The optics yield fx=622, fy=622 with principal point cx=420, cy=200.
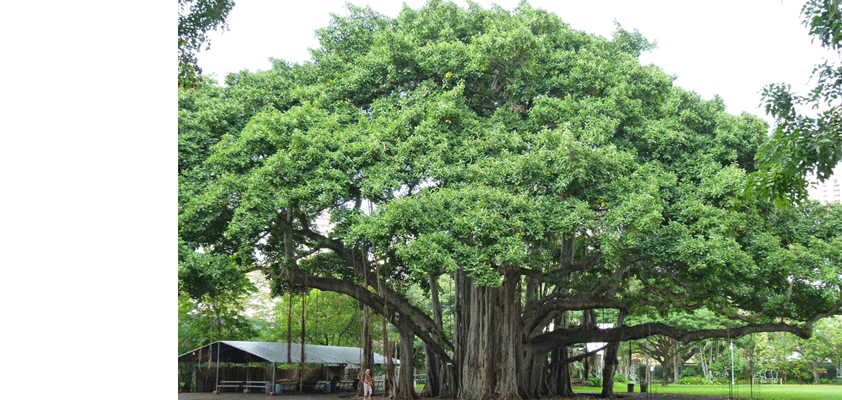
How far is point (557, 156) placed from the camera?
6.08m

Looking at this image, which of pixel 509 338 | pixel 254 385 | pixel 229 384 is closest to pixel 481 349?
pixel 509 338

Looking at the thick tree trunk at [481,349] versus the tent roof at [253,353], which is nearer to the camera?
the thick tree trunk at [481,349]

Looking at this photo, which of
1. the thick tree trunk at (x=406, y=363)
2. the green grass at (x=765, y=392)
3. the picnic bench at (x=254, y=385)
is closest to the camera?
the thick tree trunk at (x=406, y=363)

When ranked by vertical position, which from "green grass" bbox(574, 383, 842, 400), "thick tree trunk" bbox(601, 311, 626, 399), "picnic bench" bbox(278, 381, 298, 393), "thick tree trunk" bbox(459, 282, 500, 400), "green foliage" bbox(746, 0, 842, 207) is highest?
"green foliage" bbox(746, 0, 842, 207)

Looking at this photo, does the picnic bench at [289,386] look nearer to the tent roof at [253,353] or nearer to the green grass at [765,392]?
the tent roof at [253,353]

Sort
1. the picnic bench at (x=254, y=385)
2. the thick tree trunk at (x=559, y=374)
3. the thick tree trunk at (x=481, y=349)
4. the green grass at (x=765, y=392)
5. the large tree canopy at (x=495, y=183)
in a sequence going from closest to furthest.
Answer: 1. the large tree canopy at (x=495, y=183)
2. the thick tree trunk at (x=481, y=349)
3. the thick tree trunk at (x=559, y=374)
4. the green grass at (x=765, y=392)
5. the picnic bench at (x=254, y=385)

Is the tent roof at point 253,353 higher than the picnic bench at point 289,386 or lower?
higher

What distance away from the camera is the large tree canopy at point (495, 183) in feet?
19.9

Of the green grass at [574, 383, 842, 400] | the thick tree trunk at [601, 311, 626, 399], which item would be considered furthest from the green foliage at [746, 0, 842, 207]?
the green grass at [574, 383, 842, 400]

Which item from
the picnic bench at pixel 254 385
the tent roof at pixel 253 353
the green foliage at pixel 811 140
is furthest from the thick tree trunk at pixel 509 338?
the picnic bench at pixel 254 385

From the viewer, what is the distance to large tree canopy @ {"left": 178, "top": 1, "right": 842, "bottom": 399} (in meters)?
6.05

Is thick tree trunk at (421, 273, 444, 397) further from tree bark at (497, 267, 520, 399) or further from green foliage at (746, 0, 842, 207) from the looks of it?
green foliage at (746, 0, 842, 207)
